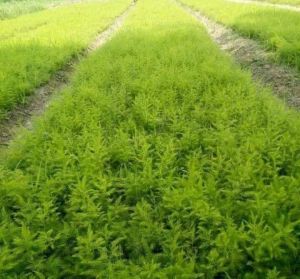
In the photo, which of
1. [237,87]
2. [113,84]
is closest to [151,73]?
[113,84]

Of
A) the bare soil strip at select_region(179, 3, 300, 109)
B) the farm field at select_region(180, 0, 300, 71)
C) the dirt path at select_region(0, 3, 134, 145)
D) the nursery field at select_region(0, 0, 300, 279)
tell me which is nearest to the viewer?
the nursery field at select_region(0, 0, 300, 279)

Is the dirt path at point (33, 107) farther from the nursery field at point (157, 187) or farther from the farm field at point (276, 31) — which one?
the farm field at point (276, 31)

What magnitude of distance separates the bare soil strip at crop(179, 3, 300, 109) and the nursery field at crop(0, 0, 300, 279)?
1.78 m

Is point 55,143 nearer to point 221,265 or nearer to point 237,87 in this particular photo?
point 221,265

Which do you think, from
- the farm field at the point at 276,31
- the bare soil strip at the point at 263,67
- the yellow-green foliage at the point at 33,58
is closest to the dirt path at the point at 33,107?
the yellow-green foliage at the point at 33,58

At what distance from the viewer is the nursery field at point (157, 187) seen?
3.83m

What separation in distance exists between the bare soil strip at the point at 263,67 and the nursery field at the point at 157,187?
5.83 ft

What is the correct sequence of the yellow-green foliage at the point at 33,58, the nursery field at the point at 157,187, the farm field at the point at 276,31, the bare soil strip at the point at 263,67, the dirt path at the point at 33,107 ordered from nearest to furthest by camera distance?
the nursery field at the point at 157,187 < the dirt path at the point at 33,107 < the bare soil strip at the point at 263,67 < the yellow-green foliage at the point at 33,58 < the farm field at the point at 276,31

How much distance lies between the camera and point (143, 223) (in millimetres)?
4230

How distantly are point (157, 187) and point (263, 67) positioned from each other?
29.7 feet

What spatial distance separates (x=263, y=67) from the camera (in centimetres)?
1280

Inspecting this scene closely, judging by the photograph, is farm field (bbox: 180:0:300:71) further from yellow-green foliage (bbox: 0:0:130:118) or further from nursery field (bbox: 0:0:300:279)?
yellow-green foliage (bbox: 0:0:130:118)

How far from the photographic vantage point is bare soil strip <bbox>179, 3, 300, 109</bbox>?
10289mm

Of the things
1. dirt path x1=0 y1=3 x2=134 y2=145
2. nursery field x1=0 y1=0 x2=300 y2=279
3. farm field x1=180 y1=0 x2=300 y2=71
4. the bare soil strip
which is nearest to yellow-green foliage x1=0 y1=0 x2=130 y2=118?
dirt path x1=0 y1=3 x2=134 y2=145
